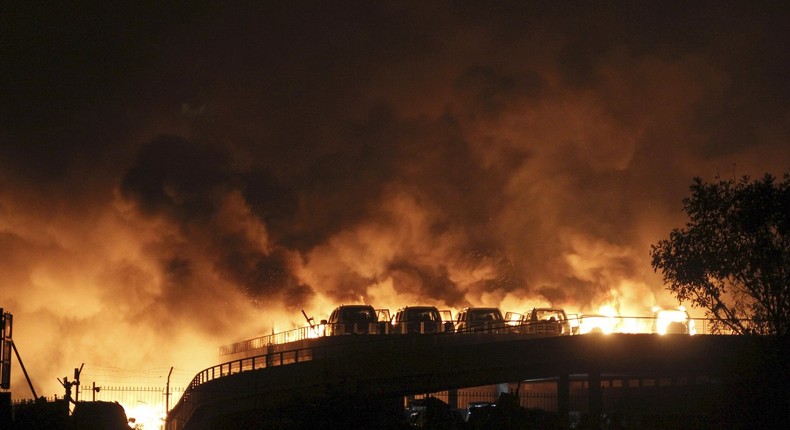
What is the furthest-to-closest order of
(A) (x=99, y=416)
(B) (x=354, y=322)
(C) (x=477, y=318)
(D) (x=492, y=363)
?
(B) (x=354, y=322) → (C) (x=477, y=318) → (D) (x=492, y=363) → (A) (x=99, y=416)

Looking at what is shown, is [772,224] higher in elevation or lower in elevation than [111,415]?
higher

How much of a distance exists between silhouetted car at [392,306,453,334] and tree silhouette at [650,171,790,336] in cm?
1731

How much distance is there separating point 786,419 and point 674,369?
18068 millimetres

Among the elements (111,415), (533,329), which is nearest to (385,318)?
(533,329)

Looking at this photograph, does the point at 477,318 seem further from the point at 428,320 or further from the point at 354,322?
the point at 354,322

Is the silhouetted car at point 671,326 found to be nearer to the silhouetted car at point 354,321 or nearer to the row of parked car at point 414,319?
the row of parked car at point 414,319

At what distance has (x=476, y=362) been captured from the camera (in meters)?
40.2

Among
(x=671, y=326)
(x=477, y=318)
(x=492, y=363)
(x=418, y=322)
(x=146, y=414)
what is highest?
(x=477, y=318)

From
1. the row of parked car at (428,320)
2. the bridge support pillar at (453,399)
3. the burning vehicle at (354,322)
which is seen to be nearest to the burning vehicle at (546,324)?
the row of parked car at (428,320)

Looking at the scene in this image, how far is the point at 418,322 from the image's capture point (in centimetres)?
5459

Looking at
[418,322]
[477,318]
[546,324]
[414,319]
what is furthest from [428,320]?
[546,324]

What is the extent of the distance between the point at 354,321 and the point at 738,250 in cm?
2342

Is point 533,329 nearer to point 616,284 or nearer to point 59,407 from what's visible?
point 59,407

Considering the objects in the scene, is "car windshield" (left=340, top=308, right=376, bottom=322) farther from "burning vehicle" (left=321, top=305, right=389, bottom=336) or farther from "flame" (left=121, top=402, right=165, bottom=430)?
"flame" (left=121, top=402, right=165, bottom=430)
